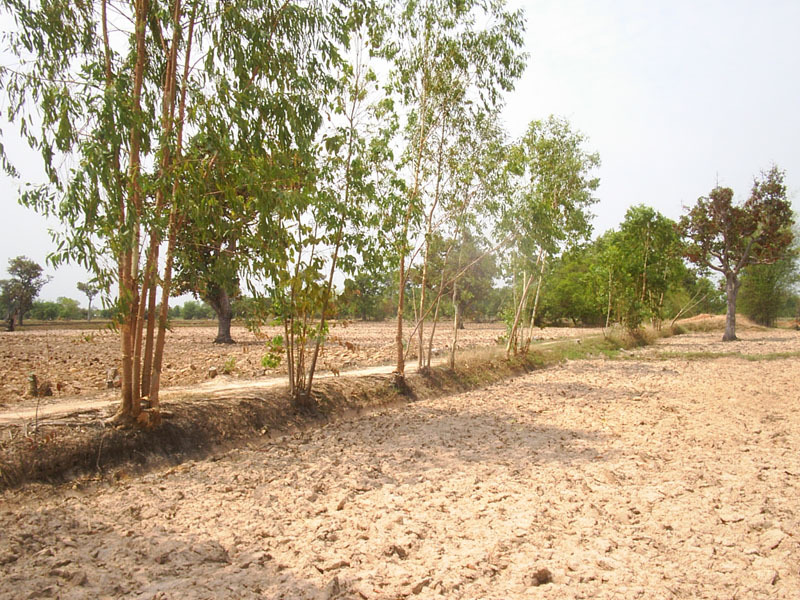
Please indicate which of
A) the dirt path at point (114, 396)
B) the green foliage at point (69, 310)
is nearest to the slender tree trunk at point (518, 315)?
the dirt path at point (114, 396)

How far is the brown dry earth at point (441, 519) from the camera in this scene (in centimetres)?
414

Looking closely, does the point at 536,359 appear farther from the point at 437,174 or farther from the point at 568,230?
the point at 437,174

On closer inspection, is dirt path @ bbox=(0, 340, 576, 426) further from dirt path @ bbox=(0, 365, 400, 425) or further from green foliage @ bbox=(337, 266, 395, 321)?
green foliage @ bbox=(337, 266, 395, 321)

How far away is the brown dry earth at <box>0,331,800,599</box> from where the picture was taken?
414 cm

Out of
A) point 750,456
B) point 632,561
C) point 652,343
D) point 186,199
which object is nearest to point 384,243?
point 186,199

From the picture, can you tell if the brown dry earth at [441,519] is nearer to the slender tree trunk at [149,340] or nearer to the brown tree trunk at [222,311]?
the slender tree trunk at [149,340]

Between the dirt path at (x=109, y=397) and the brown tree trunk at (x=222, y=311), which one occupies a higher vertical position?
the brown tree trunk at (x=222, y=311)

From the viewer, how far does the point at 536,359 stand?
1922 centimetres

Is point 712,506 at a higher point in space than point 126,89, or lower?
lower

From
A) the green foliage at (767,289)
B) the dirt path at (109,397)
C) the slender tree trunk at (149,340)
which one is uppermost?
the green foliage at (767,289)

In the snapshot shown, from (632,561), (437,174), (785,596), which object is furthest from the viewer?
(437,174)

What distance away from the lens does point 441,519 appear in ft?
17.9

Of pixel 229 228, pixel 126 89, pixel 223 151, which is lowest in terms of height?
pixel 229 228

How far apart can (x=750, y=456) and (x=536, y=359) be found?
1182 cm
